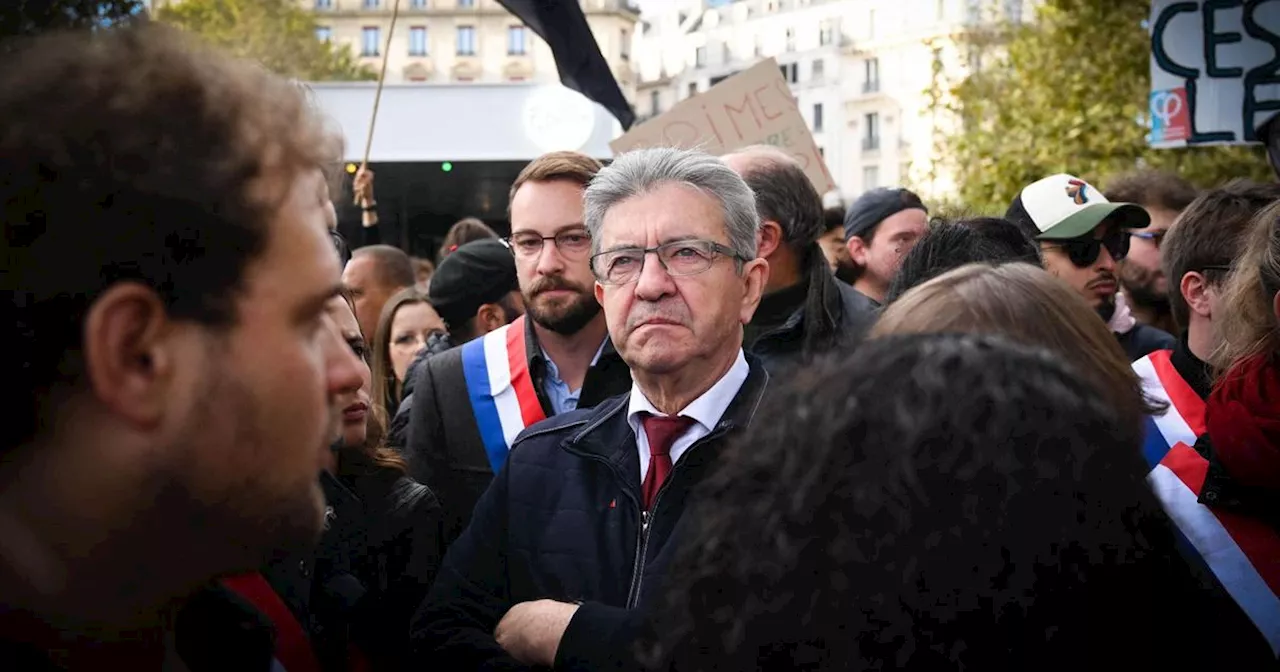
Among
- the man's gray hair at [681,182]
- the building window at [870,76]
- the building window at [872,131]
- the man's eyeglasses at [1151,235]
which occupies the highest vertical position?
the man's gray hair at [681,182]

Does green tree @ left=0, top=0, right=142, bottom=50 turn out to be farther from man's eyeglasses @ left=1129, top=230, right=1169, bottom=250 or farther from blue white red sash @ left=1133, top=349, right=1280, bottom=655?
man's eyeglasses @ left=1129, top=230, right=1169, bottom=250

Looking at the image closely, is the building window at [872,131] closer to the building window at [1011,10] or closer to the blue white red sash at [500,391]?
the building window at [1011,10]

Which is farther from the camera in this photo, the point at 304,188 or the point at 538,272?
the point at 538,272

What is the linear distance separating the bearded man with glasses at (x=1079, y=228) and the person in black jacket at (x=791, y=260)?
642 mm

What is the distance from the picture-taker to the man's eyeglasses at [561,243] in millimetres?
4047

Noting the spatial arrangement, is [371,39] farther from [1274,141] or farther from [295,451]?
[295,451]

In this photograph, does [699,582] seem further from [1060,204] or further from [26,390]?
[1060,204]

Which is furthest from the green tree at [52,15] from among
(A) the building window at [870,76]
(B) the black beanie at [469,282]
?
(A) the building window at [870,76]

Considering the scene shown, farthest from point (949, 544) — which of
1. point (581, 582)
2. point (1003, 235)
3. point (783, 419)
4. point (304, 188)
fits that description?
Result: point (1003, 235)

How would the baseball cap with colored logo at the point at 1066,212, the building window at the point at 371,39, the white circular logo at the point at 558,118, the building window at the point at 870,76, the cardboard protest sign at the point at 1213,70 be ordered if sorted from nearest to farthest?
the baseball cap with colored logo at the point at 1066,212 → the cardboard protest sign at the point at 1213,70 → the white circular logo at the point at 558,118 → the building window at the point at 371,39 → the building window at the point at 870,76

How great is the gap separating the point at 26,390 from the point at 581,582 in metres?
1.53

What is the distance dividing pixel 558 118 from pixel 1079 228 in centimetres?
894

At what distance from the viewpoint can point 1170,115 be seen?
705 cm

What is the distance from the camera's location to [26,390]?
125cm
